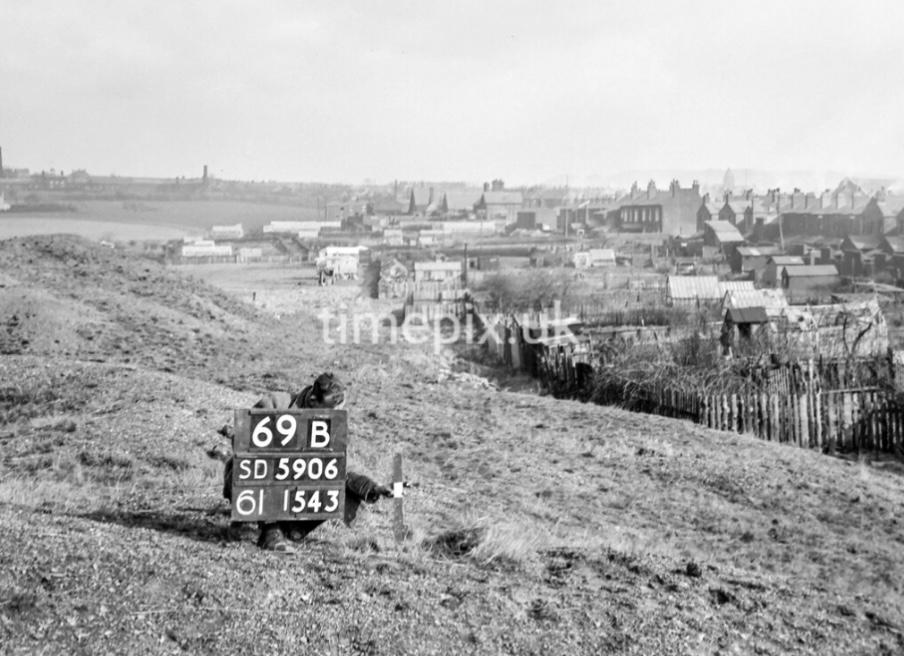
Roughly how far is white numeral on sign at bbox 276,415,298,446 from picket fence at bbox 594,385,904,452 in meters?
9.54

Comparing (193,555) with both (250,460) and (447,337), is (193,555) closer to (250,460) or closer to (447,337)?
(250,460)

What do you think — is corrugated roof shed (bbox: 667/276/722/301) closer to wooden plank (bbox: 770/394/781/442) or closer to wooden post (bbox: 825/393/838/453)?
wooden post (bbox: 825/393/838/453)

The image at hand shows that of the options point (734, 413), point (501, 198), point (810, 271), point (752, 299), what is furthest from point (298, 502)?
point (501, 198)

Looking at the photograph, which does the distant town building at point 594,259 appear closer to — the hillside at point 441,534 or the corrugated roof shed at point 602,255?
the corrugated roof shed at point 602,255

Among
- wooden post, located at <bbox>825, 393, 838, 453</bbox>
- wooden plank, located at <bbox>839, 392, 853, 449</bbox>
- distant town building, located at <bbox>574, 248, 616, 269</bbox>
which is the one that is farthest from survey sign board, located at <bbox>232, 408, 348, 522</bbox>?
distant town building, located at <bbox>574, 248, 616, 269</bbox>

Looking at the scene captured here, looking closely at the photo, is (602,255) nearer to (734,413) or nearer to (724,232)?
(724,232)

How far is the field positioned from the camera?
53.3 m

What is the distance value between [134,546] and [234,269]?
52.3 metres

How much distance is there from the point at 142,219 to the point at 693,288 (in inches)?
1715

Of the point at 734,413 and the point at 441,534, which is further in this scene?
the point at 734,413

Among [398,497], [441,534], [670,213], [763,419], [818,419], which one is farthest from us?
[670,213]

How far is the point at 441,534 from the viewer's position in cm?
746

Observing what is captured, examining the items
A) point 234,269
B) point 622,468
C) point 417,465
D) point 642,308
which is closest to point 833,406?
point 622,468

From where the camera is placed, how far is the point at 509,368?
22344 millimetres
